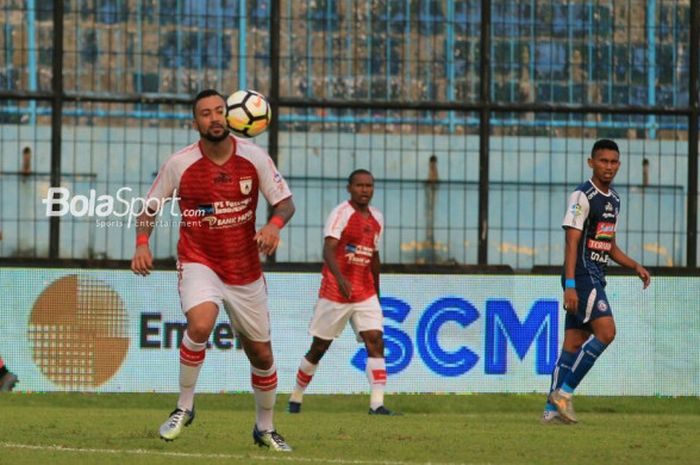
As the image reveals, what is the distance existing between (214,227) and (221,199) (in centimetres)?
17

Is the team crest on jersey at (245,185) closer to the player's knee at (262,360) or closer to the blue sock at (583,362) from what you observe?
the player's knee at (262,360)

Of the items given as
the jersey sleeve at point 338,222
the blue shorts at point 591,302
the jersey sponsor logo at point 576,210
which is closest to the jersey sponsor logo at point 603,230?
the jersey sponsor logo at point 576,210

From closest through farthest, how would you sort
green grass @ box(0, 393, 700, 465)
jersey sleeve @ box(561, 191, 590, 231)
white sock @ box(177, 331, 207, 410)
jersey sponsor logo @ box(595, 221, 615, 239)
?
green grass @ box(0, 393, 700, 465) → white sock @ box(177, 331, 207, 410) → jersey sleeve @ box(561, 191, 590, 231) → jersey sponsor logo @ box(595, 221, 615, 239)

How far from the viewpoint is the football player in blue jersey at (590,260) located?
1271cm

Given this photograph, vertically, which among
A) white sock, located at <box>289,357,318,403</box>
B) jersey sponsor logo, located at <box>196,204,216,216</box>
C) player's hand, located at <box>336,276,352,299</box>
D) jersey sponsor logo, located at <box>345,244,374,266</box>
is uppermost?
jersey sponsor logo, located at <box>196,204,216,216</box>

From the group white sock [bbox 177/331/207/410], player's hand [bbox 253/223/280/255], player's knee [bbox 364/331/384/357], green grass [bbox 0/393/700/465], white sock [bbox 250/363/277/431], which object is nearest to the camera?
player's hand [bbox 253/223/280/255]

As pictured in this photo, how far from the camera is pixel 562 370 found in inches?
514

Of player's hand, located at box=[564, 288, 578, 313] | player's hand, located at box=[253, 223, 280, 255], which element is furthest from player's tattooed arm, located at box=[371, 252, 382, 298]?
player's hand, located at box=[253, 223, 280, 255]

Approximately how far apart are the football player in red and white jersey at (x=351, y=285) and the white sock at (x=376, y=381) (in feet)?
0.14

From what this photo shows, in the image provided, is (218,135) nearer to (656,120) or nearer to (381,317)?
(381,317)

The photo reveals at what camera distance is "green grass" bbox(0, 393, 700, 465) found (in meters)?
9.39

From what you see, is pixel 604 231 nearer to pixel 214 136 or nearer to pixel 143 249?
pixel 214 136

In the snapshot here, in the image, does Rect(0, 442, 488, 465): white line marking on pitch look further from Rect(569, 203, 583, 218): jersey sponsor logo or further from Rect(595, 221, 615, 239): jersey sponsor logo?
Rect(595, 221, 615, 239): jersey sponsor logo

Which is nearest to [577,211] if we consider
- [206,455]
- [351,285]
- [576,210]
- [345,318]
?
[576,210]
